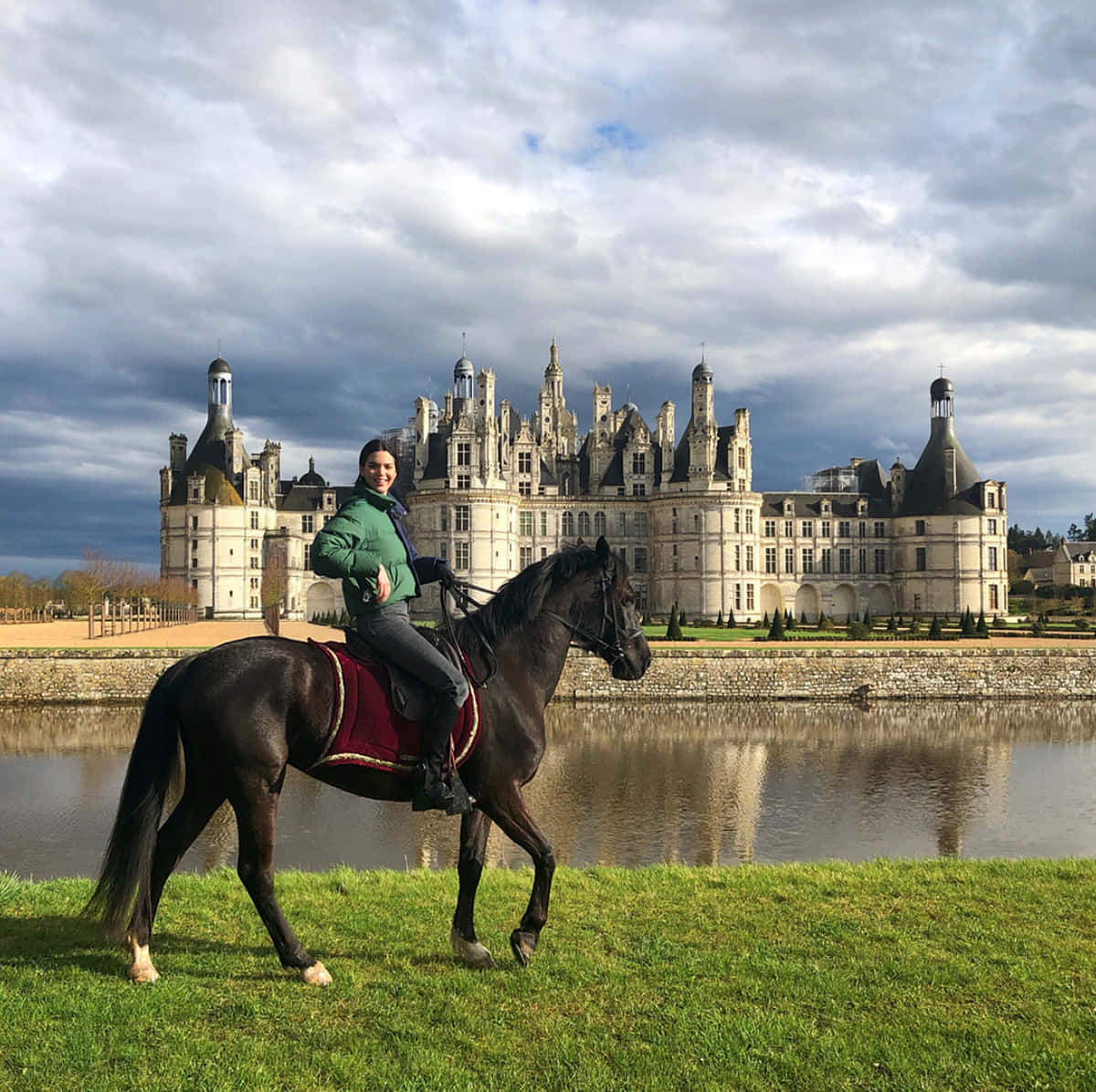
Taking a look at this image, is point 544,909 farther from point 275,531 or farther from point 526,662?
point 275,531

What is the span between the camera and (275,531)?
65.2 metres

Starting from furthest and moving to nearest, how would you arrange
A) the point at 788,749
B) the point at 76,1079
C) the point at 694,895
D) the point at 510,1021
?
the point at 788,749 → the point at 694,895 → the point at 510,1021 → the point at 76,1079

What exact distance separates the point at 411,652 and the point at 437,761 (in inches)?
27.2

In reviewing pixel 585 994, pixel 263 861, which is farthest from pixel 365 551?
pixel 585 994

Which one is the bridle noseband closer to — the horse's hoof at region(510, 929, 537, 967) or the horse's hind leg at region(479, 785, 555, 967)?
the horse's hind leg at region(479, 785, 555, 967)

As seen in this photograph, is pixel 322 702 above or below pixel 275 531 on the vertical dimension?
below

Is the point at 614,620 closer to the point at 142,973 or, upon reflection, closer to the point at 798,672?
the point at 142,973

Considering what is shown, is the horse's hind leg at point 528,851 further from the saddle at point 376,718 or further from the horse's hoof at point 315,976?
the horse's hoof at point 315,976

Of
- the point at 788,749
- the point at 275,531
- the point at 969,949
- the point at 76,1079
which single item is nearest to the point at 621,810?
the point at 788,749

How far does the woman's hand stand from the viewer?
18.7 feet

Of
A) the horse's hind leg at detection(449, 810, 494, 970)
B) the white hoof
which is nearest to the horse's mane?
the horse's hind leg at detection(449, 810, 494, 970)

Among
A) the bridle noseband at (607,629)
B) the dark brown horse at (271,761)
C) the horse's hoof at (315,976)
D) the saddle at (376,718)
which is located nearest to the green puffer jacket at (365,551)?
the saddle at (376,718)

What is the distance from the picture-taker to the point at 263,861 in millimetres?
5570

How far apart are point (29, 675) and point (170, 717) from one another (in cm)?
2657
